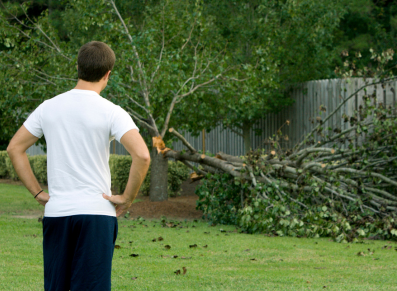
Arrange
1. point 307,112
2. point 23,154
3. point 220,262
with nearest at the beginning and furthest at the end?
point 23,154 → point 220,262 → point 307,112

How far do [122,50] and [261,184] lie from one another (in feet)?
12.0

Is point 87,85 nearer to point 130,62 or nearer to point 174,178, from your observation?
point 130,62

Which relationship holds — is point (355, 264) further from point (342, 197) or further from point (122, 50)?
point (122, 50)

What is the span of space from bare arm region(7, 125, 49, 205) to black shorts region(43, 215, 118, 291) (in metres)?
0.44

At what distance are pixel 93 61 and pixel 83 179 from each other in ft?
1.99

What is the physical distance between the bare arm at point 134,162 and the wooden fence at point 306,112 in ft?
22.2

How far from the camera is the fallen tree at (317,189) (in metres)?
7.13

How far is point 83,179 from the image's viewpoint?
2.40 meters

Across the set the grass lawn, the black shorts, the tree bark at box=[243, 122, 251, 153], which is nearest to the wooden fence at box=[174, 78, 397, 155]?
the tree bark at box=[243, 122, 251, 153]

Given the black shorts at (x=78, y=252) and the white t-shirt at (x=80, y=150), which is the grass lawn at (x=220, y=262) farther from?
the white t-shirt at (x=80, y=150)

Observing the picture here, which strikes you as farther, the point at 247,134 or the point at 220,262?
the point at 247,134

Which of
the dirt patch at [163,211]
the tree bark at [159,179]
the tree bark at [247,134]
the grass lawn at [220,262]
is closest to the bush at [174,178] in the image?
the tree bark at [247,134]

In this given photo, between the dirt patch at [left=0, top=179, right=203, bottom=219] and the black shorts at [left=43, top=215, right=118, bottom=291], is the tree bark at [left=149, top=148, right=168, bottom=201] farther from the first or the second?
the black shorts at [left=43, top=215, right=118, bottom=291]

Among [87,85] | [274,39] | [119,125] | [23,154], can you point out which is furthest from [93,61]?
[274,39]
